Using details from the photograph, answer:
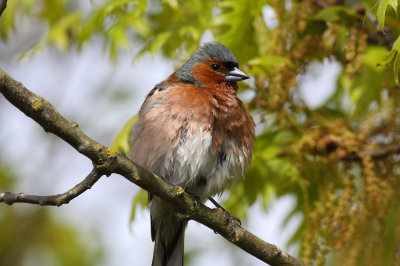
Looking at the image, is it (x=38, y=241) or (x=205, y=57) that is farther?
(x=38, y=241)

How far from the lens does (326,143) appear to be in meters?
4.54

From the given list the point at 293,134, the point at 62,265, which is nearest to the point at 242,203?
the point at 293,134

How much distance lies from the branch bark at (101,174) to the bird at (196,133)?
1.46 feet

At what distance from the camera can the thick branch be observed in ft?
9.42

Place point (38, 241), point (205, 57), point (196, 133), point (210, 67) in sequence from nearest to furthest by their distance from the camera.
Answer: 1. point (196, 133)
2. point (210, 67)
3. point (205, 57)
4. point (38, 241)

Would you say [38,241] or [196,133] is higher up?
[38,241]

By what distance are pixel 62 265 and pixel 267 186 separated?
4198 mm

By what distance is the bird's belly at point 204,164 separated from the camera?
13.9ft

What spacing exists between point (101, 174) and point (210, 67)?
7.27 ft

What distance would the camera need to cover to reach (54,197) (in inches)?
118

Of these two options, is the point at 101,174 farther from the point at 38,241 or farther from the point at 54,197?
the point at 38,241

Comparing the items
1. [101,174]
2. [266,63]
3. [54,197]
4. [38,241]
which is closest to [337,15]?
[266,63]

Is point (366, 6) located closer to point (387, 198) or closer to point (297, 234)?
point (387, 198)

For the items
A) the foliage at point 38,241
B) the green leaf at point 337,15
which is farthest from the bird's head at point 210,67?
the foliage at point 38,241
